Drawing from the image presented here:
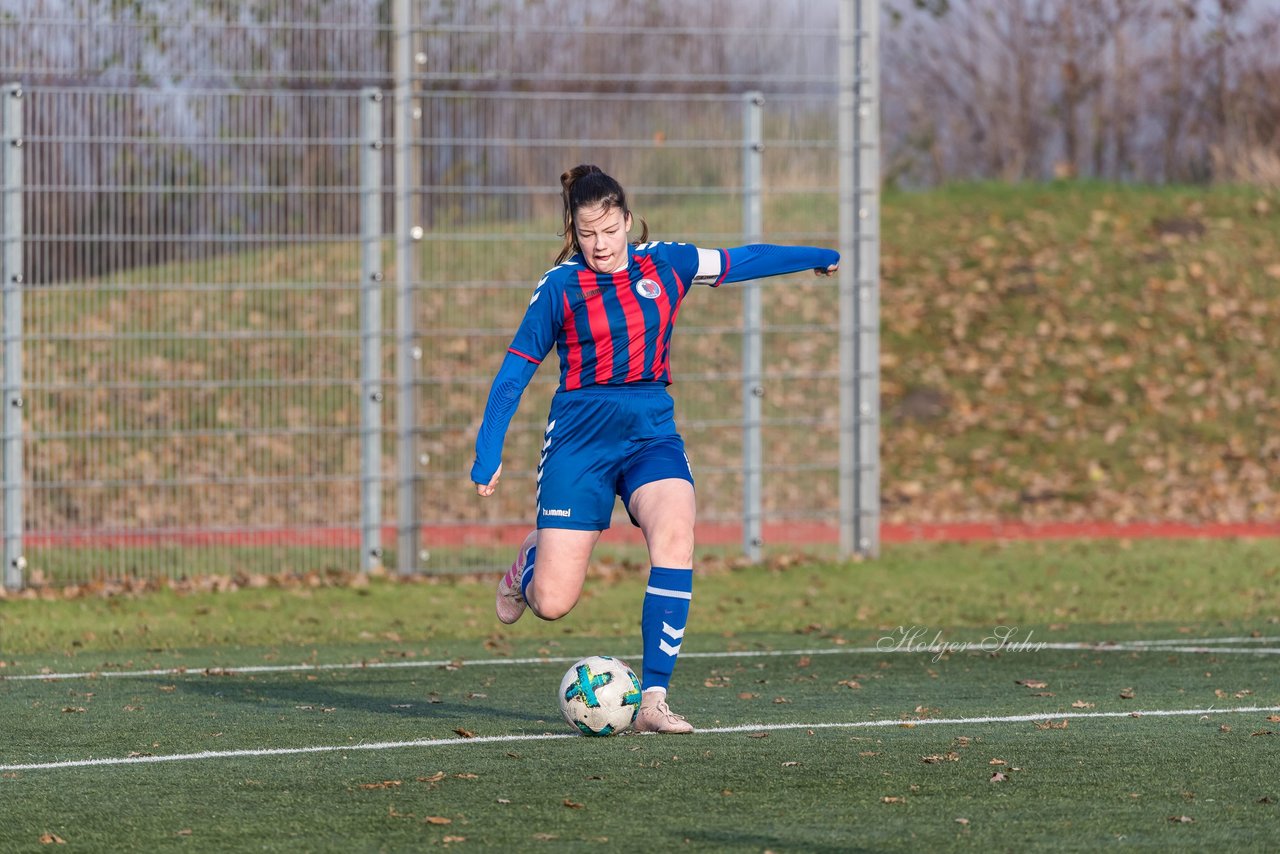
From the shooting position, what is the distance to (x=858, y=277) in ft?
49.2

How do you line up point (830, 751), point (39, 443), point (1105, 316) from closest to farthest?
point (830, 751), point (39, 443), point (1105, 316)

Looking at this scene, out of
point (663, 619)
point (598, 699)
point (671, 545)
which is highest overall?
point (671, 545)

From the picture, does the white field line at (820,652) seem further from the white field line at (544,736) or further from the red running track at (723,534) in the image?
the red running track at (723,534)

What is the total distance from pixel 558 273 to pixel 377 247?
7315mm

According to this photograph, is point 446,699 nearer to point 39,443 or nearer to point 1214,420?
point 39,443

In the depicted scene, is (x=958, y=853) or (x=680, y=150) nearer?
(x=958, y=853)

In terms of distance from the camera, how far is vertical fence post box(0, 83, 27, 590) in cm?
1329

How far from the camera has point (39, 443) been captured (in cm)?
1345

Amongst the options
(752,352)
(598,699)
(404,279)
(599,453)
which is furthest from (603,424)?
(752,352)

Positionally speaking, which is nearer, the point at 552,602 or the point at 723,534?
the point at 552,602

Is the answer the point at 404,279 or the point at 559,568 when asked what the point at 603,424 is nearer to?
the point at 559,568

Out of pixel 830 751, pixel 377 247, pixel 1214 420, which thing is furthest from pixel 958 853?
pixel 1214 420

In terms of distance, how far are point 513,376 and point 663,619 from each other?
1048mm

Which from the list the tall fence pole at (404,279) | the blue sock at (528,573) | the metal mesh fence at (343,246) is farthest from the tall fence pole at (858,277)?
the blue sock at (528,573)
